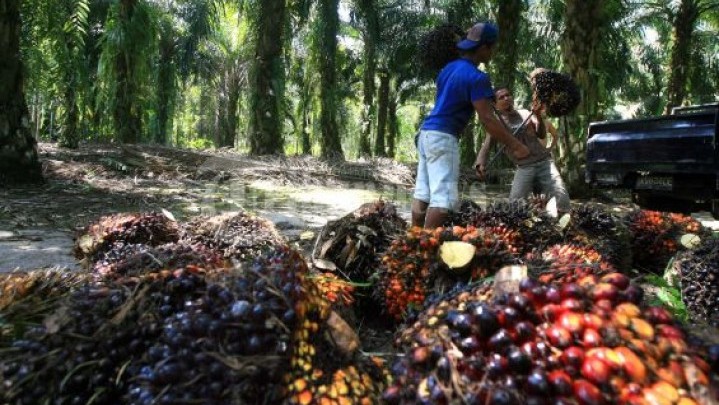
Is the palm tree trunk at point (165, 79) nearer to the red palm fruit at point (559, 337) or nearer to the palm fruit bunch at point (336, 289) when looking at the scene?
the palm fruit bunch at point (336, 289)

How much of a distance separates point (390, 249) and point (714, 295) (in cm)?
143

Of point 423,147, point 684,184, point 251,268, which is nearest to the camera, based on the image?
point 251,268

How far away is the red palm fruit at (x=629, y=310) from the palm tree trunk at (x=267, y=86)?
11.2 m

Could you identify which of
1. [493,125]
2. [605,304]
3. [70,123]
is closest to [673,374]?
[605,304]

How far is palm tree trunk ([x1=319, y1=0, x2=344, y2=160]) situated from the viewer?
13.0 m

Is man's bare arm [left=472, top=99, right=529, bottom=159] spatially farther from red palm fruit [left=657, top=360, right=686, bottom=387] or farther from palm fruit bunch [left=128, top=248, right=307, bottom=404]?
red palm fruit [left=657, top=360, right=686, bottom=387]

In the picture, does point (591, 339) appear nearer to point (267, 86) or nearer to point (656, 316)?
point (656, 316)

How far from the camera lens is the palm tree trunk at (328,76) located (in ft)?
42.7

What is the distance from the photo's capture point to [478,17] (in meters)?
16.3

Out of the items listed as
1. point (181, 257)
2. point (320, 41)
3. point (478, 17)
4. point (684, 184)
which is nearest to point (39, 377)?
point (181, 257)

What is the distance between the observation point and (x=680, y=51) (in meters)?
15.8

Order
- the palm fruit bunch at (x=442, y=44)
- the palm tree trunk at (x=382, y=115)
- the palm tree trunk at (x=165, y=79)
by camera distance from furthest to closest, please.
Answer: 1. the palm tree trunk at (x=165, y=79)
2. the palm tree trunk at (x=382, y=115)
3. the palm fruit bunch at (x=442, y=44)

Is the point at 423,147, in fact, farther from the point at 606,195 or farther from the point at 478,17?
the point at 478,17

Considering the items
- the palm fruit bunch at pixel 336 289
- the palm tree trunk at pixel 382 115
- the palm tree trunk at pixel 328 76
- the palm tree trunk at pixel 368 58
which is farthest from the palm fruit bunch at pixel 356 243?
the palm tree trunk at pixel 382 115
